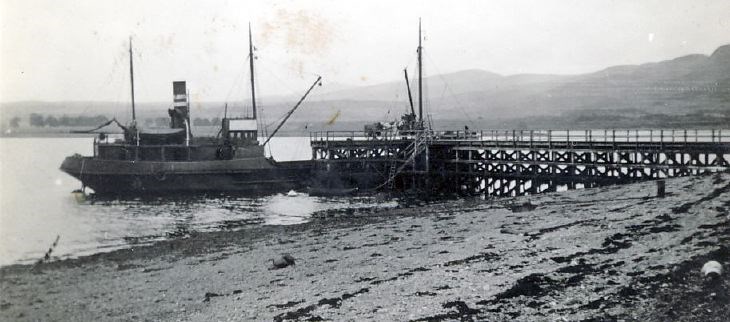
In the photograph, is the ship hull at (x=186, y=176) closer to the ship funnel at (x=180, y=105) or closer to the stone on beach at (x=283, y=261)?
the ship funnel at (x=180, y=105)

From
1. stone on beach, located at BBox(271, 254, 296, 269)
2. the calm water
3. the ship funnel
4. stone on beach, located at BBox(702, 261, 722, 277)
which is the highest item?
the ship funnel

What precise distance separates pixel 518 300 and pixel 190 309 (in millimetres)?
7243

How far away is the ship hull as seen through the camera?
Answer: 4331cm

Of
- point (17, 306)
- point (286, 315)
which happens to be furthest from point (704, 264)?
point (17, 306)

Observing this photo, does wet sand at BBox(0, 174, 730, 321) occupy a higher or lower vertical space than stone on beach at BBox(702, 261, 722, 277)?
lower

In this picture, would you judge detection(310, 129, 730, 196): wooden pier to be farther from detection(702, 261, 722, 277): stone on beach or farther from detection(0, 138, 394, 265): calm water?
detection(702, 261, 722, 277): stone on beach

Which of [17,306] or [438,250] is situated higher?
[438,250]

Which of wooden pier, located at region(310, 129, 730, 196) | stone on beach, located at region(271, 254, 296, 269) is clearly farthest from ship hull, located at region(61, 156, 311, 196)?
stone on beach, located at region(271, 254, 296, 269)

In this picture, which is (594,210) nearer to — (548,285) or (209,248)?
(548,285)

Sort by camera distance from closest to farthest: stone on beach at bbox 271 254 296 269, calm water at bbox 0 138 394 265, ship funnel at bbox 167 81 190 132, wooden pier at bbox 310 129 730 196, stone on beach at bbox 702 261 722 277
Answer: 1. stone on beach at bbox 702 261 722 277
2. stone on beach at bbox 271 254 296 269
3. calm water at bbox 0 138 394 265
4. wooden pier at bbox 310 129 730 196
5. ship funnel at bbox 167 81 190 132

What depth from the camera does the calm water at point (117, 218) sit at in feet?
85.5

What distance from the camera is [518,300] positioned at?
9969 millimetres

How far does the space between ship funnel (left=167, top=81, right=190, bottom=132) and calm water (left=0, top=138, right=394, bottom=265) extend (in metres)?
7.34

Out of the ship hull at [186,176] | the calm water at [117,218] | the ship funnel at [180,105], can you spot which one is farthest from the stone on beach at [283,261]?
the ship funnel at [180,105]
